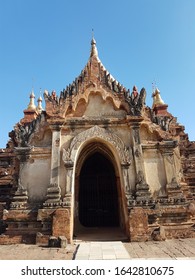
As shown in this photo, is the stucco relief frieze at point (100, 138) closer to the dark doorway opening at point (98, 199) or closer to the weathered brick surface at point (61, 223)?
the weathered brick surface at point (61, 223)

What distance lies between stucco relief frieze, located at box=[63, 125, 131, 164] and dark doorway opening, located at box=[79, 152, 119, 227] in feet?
8.76

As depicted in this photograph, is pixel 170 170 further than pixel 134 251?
Yes

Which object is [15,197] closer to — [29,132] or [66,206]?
[66,206]

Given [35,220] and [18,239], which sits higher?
[35,220]

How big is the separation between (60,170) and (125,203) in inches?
113

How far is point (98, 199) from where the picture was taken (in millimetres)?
11977

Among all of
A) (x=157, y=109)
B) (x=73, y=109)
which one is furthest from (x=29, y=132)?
(x=157, y=109)

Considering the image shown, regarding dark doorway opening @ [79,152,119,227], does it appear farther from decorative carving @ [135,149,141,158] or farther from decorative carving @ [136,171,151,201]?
decorative carving @ [136,171,151,201]

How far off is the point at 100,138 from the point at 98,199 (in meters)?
4.24

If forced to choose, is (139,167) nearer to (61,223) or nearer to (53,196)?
(53,196)

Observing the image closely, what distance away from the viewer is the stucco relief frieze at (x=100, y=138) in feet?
29.3

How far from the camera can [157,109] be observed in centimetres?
1784

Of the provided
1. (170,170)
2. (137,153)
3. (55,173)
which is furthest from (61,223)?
(170,170)

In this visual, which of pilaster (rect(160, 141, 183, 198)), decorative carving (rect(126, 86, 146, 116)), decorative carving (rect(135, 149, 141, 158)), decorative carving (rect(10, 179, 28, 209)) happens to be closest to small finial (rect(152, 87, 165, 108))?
decorative carving (rect(126, 86, 146, 116))
